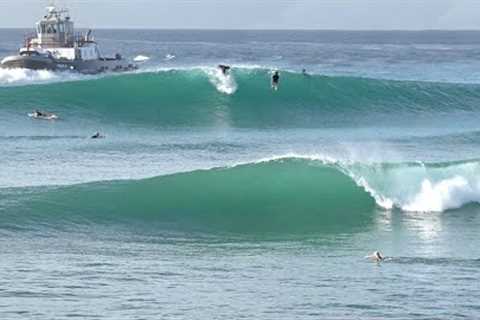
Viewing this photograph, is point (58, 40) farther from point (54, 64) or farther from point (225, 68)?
point (225, 68)

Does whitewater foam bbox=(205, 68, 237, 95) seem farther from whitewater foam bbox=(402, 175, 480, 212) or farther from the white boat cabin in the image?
whitewater foam bbox=(402, 175, 480, 212)

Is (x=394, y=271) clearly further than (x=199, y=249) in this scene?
No

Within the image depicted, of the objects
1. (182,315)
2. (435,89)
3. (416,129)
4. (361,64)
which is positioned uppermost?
(361,64)

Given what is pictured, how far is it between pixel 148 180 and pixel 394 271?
25.1ft

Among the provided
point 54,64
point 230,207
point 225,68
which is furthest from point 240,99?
point 230,207

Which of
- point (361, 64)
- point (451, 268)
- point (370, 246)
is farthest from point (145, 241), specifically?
point (361, 64)

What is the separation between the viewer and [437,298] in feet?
49.9

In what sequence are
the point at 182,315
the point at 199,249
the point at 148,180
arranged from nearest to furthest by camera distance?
the point at 182,315 < the point at 199,249 < the point at 148,180

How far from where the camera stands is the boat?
182ft

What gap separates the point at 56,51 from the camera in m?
57.2

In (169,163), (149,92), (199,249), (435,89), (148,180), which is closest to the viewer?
(199,249)

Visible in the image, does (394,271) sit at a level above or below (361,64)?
below

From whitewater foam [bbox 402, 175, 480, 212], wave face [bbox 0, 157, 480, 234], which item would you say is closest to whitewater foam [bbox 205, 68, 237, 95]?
wave face [bbox 0, 157, 480, 234]

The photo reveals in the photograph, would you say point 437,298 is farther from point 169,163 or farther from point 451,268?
point 169,163
